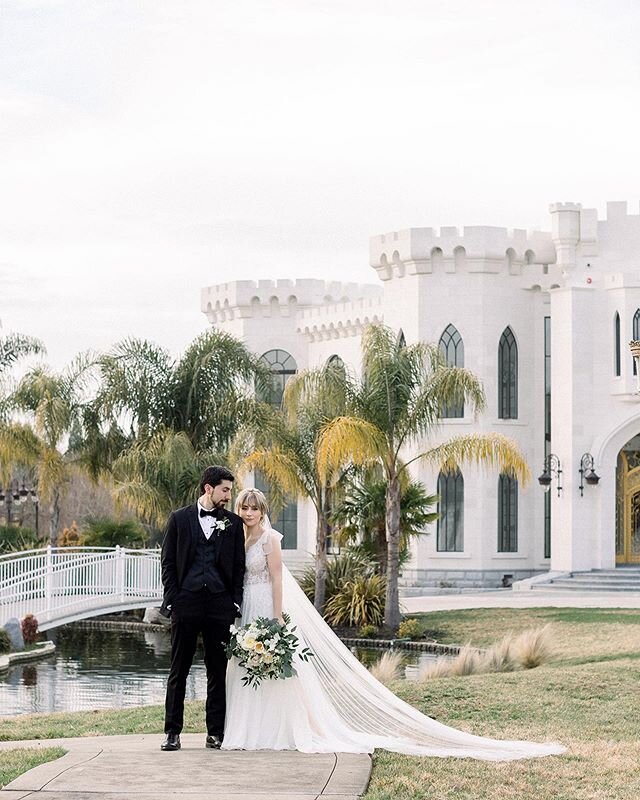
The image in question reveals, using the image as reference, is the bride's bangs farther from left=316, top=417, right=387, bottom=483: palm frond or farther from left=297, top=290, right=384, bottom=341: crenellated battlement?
left=297, top=290, right=384, bottom=341: crenellated battlement

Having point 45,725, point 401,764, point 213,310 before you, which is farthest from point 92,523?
point 401,764

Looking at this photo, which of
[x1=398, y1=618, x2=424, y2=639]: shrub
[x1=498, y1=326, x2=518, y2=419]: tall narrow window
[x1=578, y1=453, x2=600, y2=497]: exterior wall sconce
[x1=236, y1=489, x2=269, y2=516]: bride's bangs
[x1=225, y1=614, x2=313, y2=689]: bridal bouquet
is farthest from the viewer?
[x1=498, y1=326, x2=518, y2=419]: tall narrow window

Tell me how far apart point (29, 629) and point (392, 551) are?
6073 millimetres

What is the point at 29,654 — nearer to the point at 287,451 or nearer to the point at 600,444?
the point at 287,451

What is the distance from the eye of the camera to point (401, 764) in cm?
929

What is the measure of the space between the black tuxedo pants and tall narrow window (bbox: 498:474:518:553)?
25.5 meters

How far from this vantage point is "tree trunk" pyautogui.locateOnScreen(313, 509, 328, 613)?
26891 mm

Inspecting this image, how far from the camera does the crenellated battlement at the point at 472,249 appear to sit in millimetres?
35000

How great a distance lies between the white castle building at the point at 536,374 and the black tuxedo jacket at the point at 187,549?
81.7 ft

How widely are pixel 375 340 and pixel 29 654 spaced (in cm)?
754

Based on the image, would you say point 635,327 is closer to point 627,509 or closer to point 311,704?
point 627,509

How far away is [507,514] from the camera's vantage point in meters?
35.2

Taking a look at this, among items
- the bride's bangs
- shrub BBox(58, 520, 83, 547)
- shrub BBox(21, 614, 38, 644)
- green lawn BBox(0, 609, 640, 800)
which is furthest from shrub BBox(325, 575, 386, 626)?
the bride's bangs

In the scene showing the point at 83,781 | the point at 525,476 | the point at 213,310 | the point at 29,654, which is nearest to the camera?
the point at 83,781
